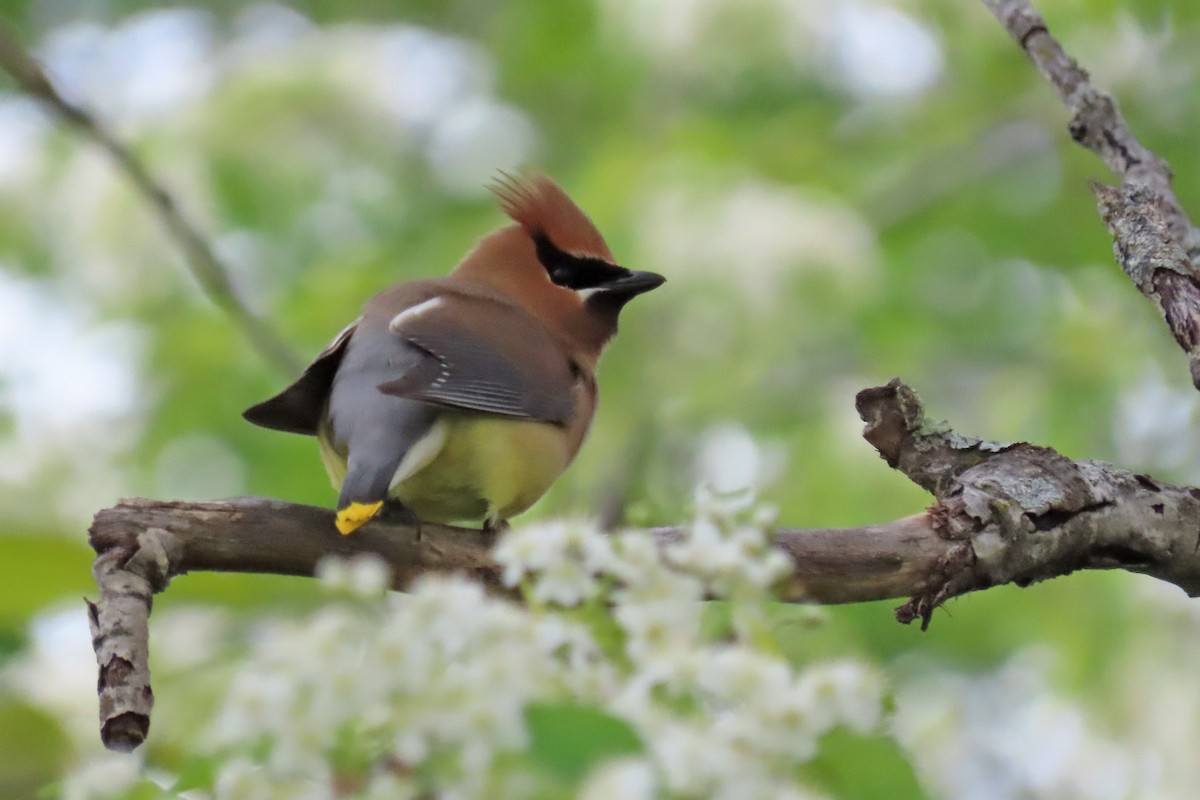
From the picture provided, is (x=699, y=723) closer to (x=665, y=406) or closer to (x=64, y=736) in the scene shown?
(x=64, y=736)

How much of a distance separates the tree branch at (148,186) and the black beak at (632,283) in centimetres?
89

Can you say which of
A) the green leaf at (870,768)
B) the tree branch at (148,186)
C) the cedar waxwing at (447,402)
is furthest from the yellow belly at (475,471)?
the green leaf at (870,768)

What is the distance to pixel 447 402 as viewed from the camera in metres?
3.14

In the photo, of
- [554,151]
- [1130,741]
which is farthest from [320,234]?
[1130,741]

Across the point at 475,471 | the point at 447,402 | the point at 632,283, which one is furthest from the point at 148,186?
the point at 632,283

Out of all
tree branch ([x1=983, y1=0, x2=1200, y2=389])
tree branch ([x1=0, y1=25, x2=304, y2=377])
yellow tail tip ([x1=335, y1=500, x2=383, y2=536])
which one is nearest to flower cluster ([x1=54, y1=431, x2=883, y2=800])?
yellow tail tip ([x1=335, y1=500, x2=383, y2=536])

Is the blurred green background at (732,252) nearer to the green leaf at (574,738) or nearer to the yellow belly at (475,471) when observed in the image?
the yellow belly at (475,471)

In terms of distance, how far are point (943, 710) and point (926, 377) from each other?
1558mm

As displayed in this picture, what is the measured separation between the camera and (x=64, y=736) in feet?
7.98

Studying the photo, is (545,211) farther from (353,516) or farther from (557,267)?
(353,516)

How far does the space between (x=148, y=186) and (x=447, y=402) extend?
76 centimetres

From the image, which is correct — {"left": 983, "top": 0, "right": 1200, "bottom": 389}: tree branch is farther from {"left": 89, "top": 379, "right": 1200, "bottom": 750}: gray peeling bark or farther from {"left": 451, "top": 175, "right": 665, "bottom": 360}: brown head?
{"left": 451, "top": 175, "right": 665, "bottom": 360}: brown head

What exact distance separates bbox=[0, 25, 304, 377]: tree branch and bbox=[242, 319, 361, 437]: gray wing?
0.18m

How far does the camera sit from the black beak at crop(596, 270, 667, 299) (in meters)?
4.12
